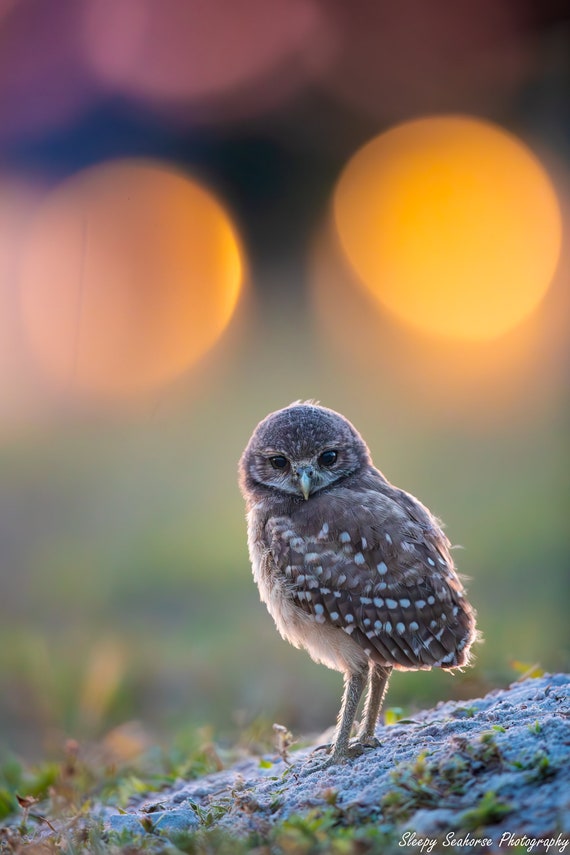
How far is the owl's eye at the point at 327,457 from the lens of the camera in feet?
15.9

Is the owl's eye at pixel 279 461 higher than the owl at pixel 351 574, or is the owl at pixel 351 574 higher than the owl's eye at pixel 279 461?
the owl's eye at pixel 279 461

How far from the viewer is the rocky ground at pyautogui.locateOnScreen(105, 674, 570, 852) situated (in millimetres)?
3119

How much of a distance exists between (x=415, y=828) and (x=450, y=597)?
1.33m

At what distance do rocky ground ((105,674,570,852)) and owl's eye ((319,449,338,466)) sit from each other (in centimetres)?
135

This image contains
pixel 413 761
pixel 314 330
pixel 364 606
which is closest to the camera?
pixel 413 761

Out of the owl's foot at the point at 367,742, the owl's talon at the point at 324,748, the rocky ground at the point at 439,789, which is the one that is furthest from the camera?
the owl's talon at the point at 324,748

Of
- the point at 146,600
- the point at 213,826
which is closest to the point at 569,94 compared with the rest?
the point at 146,600

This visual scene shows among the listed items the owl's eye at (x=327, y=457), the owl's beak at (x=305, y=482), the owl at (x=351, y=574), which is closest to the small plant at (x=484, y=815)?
the owl at (x=351, y=574)

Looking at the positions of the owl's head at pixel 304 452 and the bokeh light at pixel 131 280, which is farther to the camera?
the bokeh light at pixel 131 280

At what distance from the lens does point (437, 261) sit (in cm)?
1450

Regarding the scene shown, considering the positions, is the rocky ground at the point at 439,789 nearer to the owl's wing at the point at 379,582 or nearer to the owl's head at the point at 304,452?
the owl's wing at the point at 379,582

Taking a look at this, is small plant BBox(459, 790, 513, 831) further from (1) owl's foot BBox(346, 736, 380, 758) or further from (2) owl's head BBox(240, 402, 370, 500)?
(2) owl's head BBox(240, 402, 370, 500)

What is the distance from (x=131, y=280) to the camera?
13.9 meters

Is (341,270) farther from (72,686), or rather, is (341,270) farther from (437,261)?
(72,686)
